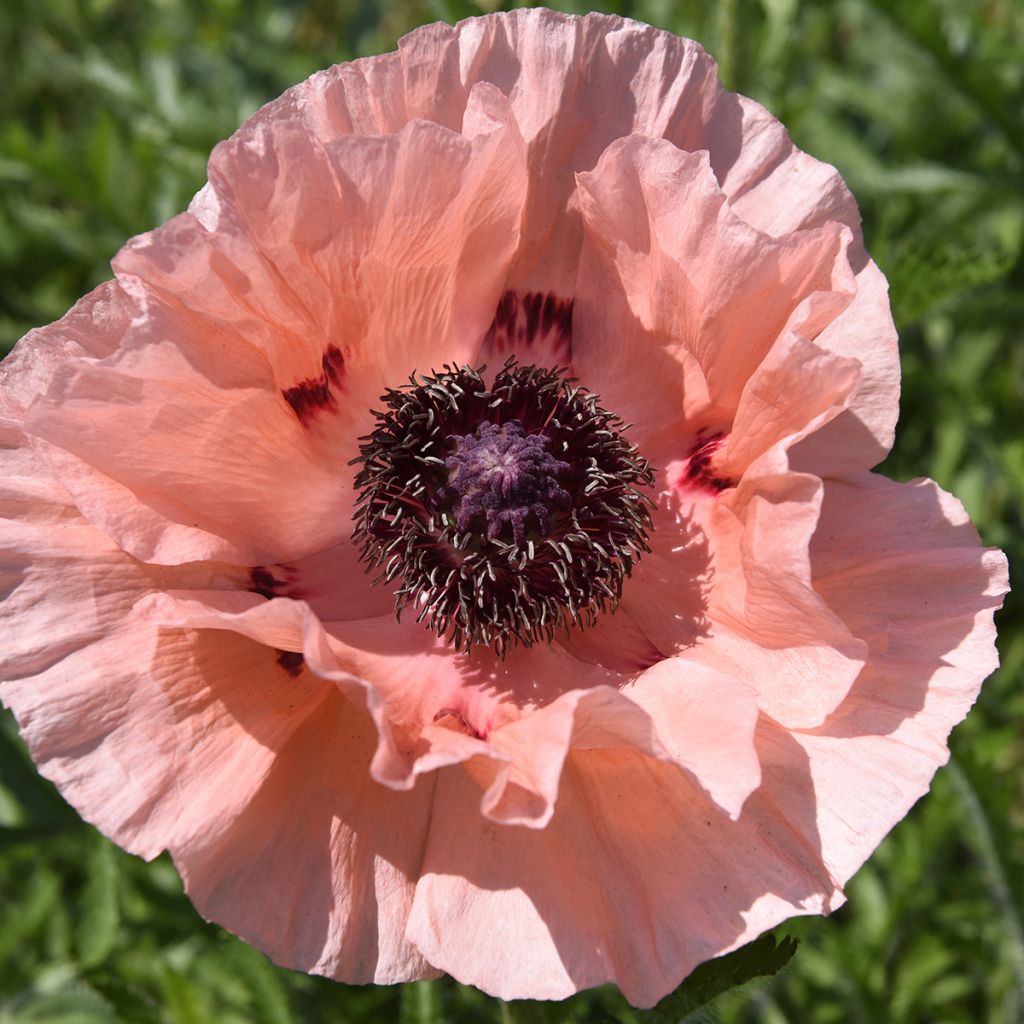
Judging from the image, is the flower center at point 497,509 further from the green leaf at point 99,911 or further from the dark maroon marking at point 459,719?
the green leaf at point 99,911

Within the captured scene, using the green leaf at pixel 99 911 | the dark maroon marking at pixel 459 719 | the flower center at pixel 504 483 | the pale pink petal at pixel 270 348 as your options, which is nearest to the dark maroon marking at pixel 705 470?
the flower center at pixel 504 483

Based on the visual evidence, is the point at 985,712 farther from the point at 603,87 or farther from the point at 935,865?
the point at 603,87

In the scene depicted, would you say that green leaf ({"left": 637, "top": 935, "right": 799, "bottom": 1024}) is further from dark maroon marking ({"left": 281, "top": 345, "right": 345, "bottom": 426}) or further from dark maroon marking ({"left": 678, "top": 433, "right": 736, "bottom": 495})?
dark maroon marking ({"left": 281, "top": 345, "right": 345, "bottom": 426})

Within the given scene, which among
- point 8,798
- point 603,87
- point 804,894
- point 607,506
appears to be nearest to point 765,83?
point 603,87

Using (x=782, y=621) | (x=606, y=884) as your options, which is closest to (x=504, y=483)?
(x=782, y=621)

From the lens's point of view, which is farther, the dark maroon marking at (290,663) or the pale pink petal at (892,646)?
the dark maroon marking at (290,663)

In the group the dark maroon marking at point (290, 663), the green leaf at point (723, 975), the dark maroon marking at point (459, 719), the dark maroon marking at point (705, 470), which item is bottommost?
the green leaf at point (723, 975)

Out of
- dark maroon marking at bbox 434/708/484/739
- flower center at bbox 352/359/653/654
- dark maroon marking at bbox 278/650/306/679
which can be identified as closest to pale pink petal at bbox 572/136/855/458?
flower center at bbox 352/359/653/654
